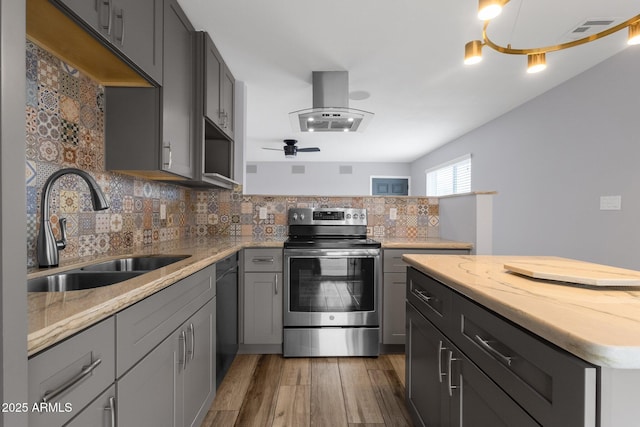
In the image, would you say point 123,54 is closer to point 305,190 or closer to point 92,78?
point 92,78

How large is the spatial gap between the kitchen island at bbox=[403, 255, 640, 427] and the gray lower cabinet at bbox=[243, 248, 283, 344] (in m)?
1.58

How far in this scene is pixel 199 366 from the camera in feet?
5.12

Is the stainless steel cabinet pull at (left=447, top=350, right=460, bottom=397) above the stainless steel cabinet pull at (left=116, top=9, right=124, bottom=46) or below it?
below

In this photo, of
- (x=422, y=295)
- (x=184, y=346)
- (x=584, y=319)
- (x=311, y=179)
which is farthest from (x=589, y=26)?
(x=311, y=179)

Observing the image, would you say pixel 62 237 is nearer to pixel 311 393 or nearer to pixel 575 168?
pixel 311 393

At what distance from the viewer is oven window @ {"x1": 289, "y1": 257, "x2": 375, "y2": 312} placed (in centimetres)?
253

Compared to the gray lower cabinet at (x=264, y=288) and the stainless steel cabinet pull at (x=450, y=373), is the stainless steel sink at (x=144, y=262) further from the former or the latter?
the stainless steel cabinet pull at (x=450, y=373)

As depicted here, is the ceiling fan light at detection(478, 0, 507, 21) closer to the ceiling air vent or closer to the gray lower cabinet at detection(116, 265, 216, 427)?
the gray lower cabinet at detection(116, 265, 216, 427)

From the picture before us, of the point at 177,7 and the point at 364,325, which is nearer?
the point at 177,7

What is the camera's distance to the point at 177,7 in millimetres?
1925

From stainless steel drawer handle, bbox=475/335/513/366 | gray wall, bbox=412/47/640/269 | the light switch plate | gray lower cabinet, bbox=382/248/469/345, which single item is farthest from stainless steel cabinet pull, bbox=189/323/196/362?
the light switch plate

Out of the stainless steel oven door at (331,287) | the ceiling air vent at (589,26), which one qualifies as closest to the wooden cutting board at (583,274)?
the stainless steel oven door at (331,287)

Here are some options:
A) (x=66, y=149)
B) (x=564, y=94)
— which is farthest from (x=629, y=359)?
(x=564, y=94)

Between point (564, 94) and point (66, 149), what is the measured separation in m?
4.28
